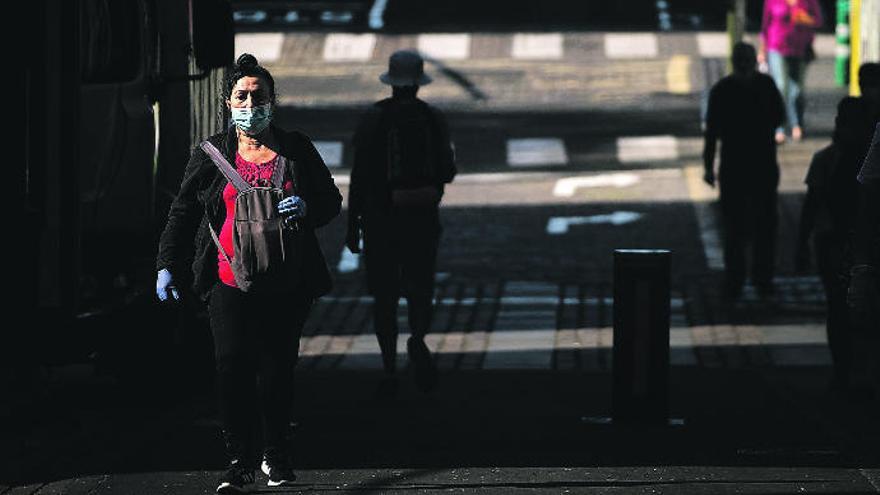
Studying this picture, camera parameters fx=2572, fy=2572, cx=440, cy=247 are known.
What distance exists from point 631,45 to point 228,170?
22088mm

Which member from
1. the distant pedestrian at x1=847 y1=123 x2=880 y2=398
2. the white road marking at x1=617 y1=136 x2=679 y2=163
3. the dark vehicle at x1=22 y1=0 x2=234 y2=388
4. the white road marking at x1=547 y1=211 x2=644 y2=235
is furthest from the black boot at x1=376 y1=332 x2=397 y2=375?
the white road marking at x1=617 y1=136 x2=679 y2=163

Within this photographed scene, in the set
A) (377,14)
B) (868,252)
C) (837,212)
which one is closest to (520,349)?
(837,212)

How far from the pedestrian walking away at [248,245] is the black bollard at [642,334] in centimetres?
256

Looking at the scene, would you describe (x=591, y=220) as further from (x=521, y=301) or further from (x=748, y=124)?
(x=748, y=124)

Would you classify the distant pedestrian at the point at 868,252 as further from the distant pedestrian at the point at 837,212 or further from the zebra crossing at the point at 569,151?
the zebra crossing at the point at 569,151

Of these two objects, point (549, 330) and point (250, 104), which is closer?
point (250, 104)

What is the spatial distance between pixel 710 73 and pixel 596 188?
718 centimetres

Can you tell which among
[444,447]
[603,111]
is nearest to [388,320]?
[444,447]

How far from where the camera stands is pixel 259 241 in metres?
9.52

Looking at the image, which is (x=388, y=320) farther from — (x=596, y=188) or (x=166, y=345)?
(x=596, y=188)

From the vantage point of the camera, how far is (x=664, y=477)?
34.1ft

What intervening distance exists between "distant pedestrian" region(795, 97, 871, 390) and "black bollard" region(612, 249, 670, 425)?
112 centimetres

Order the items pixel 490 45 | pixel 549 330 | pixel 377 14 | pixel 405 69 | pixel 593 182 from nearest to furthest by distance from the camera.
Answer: pixel 405 69 < pixel 549 330 < pixel 593 182 < pixel 490 45 < pixel 377 14

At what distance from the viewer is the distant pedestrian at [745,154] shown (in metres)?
17.0
